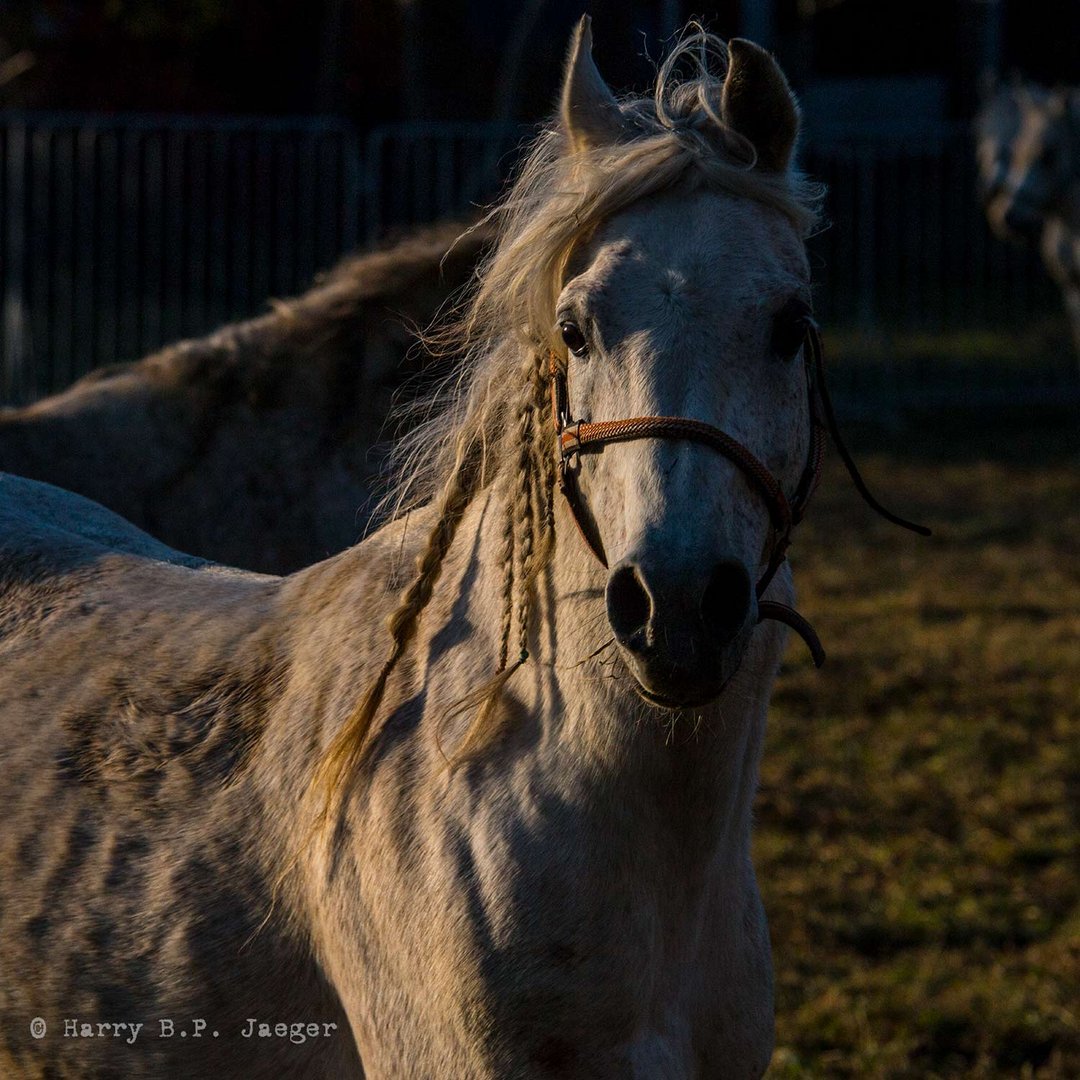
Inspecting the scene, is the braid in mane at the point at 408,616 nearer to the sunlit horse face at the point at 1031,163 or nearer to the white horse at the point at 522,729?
the white horse at the point at 522,729

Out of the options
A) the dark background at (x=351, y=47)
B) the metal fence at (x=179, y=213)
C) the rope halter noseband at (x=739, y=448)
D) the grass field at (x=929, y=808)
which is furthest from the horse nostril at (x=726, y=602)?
the dark background at (x=351, y=47)

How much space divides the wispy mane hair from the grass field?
76.0 inches

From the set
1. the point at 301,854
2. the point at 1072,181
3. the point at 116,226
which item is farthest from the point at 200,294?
the point at 301,854

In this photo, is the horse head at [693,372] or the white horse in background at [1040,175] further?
the white horse in background at [1040,175]

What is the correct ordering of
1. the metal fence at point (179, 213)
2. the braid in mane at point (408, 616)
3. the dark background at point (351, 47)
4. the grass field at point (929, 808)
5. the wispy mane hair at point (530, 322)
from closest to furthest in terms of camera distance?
the wispy mane hair at point (530, 322) → the braid in mane at point (408, 616) → the grass field at point (929, 808) → the metal fence at point (179, 213) → the dark background at point (351, 47)

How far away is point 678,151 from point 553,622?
654 millimetres

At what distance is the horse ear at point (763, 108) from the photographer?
198 centimetres

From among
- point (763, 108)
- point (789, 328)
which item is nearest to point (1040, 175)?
point (763, 108)

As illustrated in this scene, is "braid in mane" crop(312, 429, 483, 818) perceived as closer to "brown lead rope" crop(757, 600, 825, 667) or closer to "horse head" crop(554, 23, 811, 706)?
"horse head" crop(554, 23, 811, 706)

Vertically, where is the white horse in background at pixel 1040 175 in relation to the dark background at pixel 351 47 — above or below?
below

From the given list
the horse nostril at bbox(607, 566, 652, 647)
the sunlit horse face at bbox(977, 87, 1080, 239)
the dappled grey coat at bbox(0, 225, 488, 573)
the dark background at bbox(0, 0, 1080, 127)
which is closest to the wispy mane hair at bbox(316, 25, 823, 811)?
the horse nostril at bbox(607, 566, 652, 647)

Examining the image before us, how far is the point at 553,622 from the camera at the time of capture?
6.54 ft

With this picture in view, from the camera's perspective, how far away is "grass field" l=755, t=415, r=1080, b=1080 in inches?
144

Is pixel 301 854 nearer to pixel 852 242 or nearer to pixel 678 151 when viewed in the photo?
pixel 678 151
